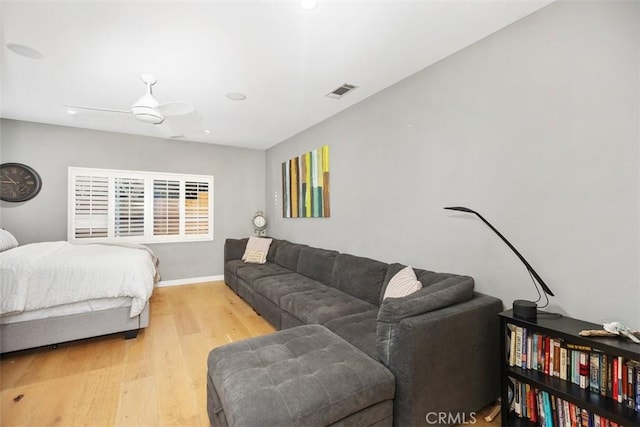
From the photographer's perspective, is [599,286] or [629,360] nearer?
[629,360]

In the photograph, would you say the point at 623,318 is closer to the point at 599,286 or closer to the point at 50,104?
the point at 599,286

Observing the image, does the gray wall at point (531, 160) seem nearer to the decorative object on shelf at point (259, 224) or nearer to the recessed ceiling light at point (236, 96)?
the recessed ceiling light at point (236, 96)

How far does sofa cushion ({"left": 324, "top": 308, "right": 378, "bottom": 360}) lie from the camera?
1.86m

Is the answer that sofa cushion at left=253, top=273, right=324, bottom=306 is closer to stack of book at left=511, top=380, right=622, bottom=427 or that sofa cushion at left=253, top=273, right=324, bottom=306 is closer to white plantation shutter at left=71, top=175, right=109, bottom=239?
stack of book at left=511, top=380, right=622, bottom=427

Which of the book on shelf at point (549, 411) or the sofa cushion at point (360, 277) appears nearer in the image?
the book on shelf at point (549, 411)

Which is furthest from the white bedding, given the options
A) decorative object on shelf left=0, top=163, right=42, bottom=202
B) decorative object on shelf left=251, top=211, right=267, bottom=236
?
decorative object on shelf left=251, top=211, right=267, bottom=236

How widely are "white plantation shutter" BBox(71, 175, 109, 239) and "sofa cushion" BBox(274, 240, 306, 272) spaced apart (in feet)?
9.48

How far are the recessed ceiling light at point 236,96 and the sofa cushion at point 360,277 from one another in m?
2.21

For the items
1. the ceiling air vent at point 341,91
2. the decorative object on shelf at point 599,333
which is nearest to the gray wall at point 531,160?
the decorative object on shelf at point 599,333

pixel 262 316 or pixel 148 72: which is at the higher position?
pixel 148 72

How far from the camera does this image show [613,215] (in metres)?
1.57

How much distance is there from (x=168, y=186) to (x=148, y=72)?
2885 millimetres

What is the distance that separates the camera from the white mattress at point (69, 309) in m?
2.55

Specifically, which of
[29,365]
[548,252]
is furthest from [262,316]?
[548,252]
